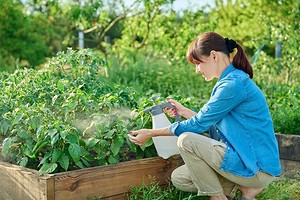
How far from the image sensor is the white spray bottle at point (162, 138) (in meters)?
4.16

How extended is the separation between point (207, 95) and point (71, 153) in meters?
4.80

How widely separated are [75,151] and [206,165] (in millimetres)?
818

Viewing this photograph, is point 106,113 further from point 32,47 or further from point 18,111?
point 32,47

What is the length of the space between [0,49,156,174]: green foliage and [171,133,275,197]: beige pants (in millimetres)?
491

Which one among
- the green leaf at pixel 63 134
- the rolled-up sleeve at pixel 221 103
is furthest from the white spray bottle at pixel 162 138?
the green leaf at pixel 63 134

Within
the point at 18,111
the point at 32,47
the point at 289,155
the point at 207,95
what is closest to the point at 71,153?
the point at 18,111

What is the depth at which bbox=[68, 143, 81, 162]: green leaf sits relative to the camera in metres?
3.89

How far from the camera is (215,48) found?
3.87 m

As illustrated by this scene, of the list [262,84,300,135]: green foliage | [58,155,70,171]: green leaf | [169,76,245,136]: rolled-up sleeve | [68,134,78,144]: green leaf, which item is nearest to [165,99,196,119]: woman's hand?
[169,76,245,136]: rolled-up sleeve

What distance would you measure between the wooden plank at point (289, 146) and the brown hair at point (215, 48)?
66.8 inches

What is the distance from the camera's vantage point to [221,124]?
3.87m

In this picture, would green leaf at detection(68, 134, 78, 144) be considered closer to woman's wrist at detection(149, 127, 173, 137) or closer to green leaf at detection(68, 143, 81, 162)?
green leaf at detection(68, 143, 81, 162)

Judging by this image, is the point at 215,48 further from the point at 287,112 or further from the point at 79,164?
the point at 287,112

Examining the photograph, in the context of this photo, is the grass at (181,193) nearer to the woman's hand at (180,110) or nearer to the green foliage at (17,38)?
the woman's hand at (180,110)
